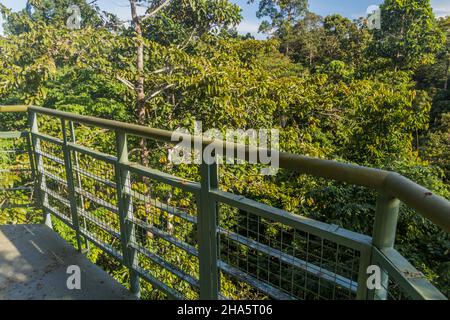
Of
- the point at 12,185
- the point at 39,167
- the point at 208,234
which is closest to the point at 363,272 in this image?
the point at 208,234

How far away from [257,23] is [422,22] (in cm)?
1672

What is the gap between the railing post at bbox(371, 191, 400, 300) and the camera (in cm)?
90

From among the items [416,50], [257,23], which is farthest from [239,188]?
[257,23]

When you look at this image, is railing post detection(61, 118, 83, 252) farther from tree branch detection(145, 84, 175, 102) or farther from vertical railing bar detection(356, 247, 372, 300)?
tree branch detection(145, 84, 175, 102)

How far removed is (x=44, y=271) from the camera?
2207mm

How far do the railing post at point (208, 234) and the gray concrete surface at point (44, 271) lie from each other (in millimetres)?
685

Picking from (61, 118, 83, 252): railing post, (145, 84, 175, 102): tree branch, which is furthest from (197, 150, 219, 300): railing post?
(145, 84, 175, 102): tree branch

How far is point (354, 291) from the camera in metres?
1.05

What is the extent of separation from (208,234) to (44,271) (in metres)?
1.42

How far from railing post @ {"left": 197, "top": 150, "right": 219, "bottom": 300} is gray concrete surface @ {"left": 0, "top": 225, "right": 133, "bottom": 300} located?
68 centimetres

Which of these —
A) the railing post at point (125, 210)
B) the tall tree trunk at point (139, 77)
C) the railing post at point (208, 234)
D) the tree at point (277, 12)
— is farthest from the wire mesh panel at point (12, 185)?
the tree at point (277, 12)

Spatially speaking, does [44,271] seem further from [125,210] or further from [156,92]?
[156,92]

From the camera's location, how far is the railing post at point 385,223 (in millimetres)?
896

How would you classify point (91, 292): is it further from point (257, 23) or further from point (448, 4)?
point (257, 23)
